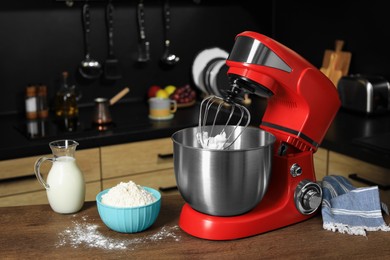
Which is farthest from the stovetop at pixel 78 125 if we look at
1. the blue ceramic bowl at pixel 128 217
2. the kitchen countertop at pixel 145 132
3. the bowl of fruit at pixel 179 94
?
the blue ceramic bowl at pixel 128 217

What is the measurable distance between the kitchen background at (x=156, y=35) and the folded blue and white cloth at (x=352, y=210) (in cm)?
156

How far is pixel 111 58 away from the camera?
3.35m

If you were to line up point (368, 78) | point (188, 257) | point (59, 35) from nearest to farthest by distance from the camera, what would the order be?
point (188, 257)
point (368, 78)
point (59, 35)

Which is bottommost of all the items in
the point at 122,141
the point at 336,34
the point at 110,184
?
the point at 110,184

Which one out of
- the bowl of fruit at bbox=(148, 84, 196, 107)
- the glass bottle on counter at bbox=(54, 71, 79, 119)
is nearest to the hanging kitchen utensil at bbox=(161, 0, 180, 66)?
the bowl of fruit at bbox=(148, 84, 196, 107)

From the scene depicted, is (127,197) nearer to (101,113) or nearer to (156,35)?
(101,113)

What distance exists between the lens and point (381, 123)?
2875 millimetres

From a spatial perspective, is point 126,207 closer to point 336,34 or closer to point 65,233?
point 65,233

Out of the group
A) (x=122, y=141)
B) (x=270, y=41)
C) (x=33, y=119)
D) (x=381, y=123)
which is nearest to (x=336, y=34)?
(x=381, y=123)

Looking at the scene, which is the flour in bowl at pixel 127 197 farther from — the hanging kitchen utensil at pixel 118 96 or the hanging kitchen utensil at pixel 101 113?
the hanging kitchen utensil at pixel 118 96

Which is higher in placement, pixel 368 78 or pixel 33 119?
pixel 368 78

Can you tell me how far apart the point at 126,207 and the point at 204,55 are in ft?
7.17

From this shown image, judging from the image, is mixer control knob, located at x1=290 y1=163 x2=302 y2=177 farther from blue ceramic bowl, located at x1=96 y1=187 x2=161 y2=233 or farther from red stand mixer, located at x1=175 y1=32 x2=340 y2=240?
blue ceramic bowl, located at x1=96 y1=187 x2=161 y2=233

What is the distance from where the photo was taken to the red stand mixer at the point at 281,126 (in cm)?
151
